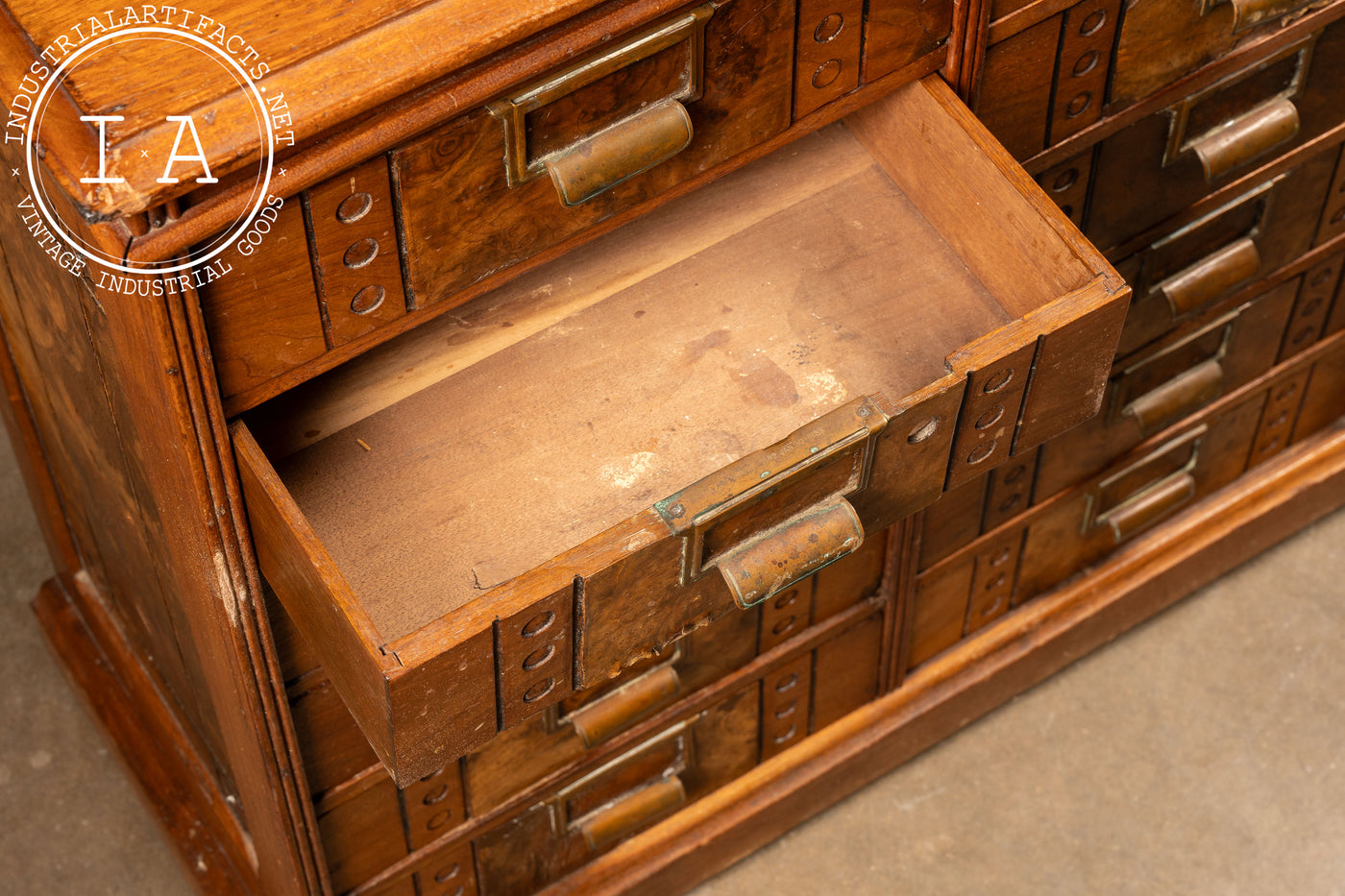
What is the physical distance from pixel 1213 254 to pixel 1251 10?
1.14ft

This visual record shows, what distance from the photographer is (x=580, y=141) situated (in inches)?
47.4

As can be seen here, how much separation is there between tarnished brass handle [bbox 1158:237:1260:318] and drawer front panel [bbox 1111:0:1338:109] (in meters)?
0.28

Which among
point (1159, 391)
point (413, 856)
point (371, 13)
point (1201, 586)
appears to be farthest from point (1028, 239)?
point (1201, 586)

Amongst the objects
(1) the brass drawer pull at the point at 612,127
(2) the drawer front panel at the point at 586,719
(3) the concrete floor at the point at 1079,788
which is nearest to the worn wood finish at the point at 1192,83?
(1) the brass drawer pull at the point at 612,127

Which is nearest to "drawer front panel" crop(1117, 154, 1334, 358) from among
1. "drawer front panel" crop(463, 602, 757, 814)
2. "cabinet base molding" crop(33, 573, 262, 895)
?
"drawer front panel" crop(463, 602, 757, 814)

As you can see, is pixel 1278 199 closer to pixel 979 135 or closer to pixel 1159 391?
pixel 1159 391

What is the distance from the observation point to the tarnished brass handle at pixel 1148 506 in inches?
81.3

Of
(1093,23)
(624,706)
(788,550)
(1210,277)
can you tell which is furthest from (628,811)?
(1093,23)

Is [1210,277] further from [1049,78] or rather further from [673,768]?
[673,768]

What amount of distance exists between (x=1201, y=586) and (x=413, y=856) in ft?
3.66

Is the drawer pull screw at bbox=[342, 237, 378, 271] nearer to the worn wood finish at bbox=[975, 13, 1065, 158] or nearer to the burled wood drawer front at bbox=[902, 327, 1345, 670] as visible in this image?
the worn wood finish at bbox=[975, 13, 1065, 158]

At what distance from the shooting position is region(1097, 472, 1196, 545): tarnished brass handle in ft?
6.77

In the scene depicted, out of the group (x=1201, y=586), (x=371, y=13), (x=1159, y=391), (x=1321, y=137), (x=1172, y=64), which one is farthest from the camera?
(x=1201, y=586)

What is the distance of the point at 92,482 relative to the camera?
163 centimetres
